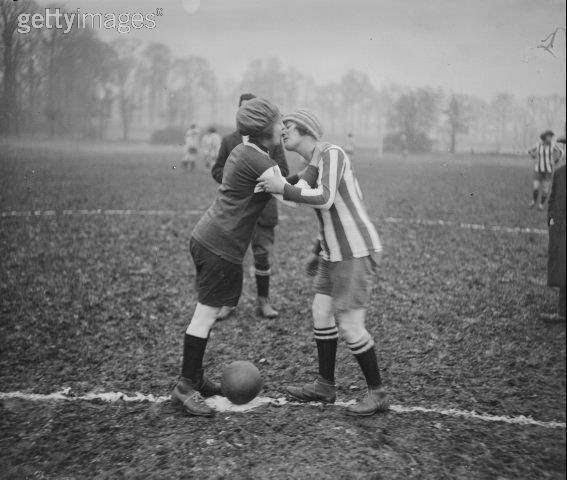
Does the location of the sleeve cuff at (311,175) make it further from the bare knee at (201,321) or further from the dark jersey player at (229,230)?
the bare knee at (201,321)

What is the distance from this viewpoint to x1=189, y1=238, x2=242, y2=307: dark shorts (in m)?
3.63

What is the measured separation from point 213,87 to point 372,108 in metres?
36.2

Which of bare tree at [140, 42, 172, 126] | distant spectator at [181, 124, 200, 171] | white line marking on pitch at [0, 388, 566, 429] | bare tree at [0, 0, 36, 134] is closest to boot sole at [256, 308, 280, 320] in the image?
white line marking on pitch at [0, 388, 566, 429]

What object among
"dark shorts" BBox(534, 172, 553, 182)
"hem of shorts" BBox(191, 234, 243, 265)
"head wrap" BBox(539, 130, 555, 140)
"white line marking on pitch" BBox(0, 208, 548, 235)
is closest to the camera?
"hem of shorts" BBox(191, 234, 243, 265)

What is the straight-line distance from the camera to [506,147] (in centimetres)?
3102

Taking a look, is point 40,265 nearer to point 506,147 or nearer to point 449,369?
point 449,369

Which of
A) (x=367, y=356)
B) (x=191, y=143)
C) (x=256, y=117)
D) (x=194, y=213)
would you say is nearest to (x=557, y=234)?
(x=367, y=356)

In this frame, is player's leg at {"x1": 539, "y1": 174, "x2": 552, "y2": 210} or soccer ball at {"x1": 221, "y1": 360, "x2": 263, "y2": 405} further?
player's leg at {"x1": 539, "y1": 174, "x2": 552, "y2": 210}

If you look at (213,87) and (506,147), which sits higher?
(213,87)

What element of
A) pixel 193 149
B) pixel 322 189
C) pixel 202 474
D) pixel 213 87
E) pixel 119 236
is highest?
pixel 213 87

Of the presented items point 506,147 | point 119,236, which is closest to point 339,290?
point 119,236

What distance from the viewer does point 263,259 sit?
597 cm

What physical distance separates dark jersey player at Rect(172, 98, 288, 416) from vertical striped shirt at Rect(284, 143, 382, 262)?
385 mm

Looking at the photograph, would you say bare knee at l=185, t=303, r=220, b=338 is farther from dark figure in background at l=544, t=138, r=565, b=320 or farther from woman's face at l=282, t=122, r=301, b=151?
dark figure in background at l=544, t=138, r=565, b=320
